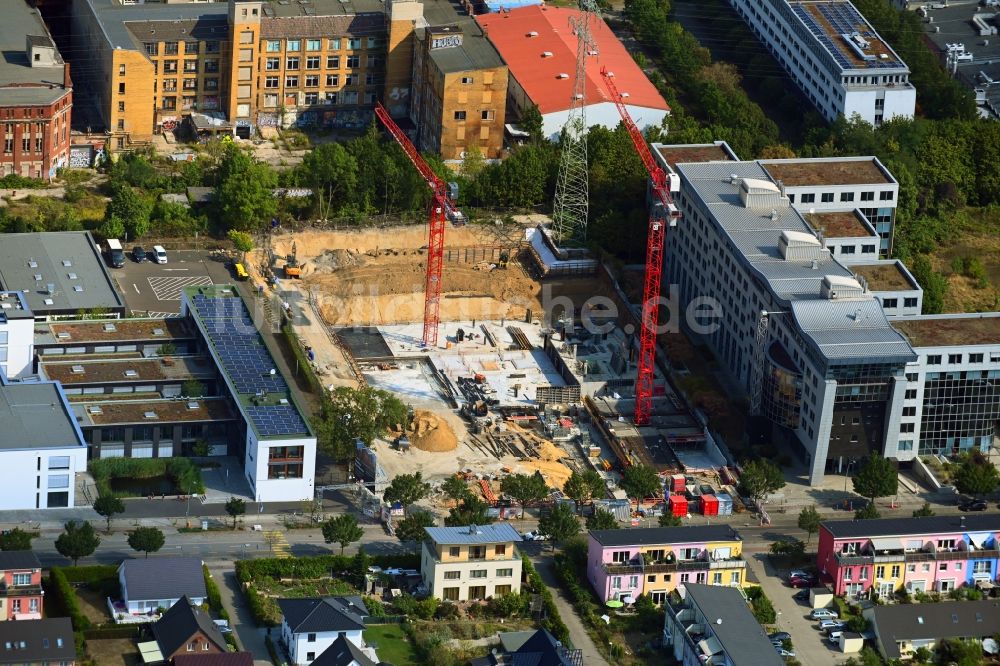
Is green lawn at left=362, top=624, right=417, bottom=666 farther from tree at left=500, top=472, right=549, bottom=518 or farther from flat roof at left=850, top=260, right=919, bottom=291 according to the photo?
flat roof at left=850, top=260, right=919, bottom=291

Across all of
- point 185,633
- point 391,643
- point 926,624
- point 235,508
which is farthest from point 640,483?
point 185,633

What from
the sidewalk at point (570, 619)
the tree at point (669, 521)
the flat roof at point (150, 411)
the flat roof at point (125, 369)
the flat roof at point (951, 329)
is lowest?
the sidewalk at point (570, 619)

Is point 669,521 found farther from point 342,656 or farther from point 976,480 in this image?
point 342,656

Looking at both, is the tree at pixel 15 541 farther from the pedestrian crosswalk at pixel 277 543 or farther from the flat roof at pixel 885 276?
the flat roof at pixel 885 276

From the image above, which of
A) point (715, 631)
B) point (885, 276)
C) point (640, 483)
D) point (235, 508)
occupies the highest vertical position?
point (885, 276)

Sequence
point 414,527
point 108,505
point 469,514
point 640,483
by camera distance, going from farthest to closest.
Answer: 1. point 640,483
2. point 469,514
3. point 108,505
4. point 414,527

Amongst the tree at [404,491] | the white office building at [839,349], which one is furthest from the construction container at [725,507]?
the tree at [404,491]
